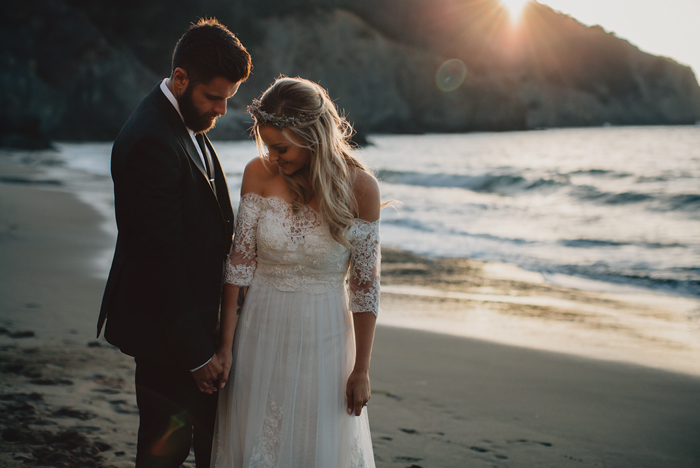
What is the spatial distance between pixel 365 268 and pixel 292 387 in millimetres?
511

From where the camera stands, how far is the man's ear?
79.5 inches

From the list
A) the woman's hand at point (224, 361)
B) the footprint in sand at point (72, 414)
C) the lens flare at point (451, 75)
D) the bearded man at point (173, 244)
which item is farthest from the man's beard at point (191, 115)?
the lens flare at point (451, 75)

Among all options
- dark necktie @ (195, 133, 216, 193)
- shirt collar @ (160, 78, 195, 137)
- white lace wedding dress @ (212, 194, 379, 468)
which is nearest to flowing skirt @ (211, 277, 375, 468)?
white lace wedding dress @ (212, 194, 379, 468)

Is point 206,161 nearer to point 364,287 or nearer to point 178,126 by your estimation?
point 178,126

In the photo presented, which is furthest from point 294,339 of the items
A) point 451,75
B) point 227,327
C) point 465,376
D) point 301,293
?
point 451,75

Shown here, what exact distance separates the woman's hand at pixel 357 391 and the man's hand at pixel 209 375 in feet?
1.60

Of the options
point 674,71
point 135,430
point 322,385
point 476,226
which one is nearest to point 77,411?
point 135,430

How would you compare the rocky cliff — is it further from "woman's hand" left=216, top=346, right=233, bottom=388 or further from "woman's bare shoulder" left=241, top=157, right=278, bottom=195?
"woman's hand" left=216, top=346, right=233, bottom=388

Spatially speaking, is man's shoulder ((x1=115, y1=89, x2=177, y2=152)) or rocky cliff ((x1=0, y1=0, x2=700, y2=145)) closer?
man's shoulder ((x1=115, y1=89, x2=177, y2=152))

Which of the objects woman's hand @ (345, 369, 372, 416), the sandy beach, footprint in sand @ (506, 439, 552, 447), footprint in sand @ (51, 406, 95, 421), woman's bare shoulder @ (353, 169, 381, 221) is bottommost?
footprint in sand @ (51, 406, 95, 421)

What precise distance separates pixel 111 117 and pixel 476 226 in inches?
1469

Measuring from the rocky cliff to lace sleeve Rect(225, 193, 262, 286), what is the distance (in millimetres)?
28581

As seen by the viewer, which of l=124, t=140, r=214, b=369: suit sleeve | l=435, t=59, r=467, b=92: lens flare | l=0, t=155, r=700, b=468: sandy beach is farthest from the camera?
l=435, t=59, r=467, b=92: lens flare

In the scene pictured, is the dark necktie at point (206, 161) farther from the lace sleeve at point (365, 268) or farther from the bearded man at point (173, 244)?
the lace sleeve at point (365, 268)
